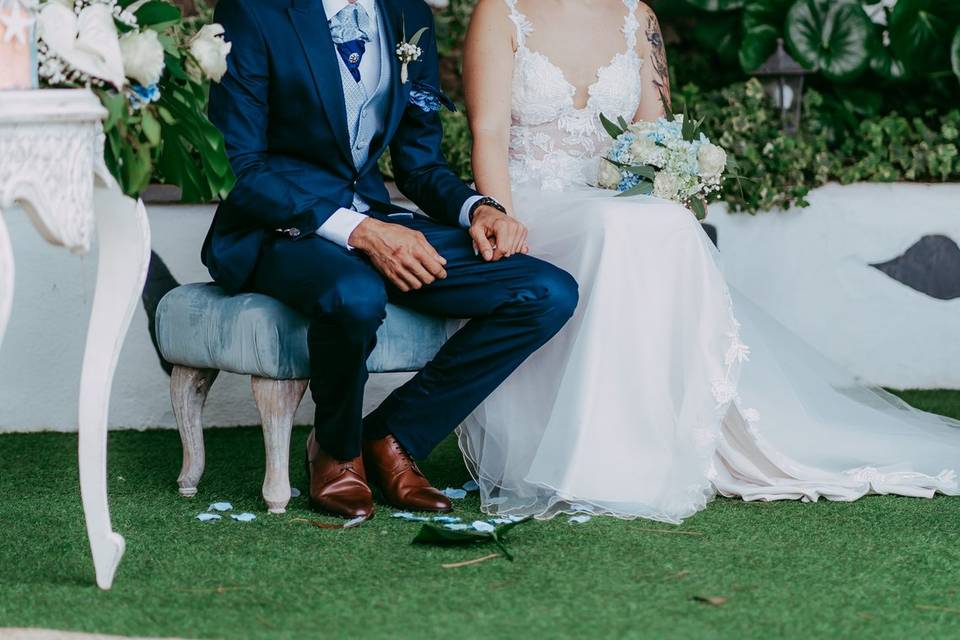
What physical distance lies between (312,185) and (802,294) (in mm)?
2445

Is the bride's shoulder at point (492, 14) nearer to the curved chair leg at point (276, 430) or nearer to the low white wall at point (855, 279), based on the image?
the curved chair leg at point (276, 430)

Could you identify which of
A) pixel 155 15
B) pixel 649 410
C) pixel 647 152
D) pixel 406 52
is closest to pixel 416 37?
pixel 406 52

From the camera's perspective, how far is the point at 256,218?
3.26 m

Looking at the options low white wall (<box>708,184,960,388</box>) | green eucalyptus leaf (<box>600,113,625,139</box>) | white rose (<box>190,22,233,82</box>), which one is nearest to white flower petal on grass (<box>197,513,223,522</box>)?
white rose (<box>190,22,233,82</box>)

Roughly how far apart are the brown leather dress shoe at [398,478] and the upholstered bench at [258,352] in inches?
8.0

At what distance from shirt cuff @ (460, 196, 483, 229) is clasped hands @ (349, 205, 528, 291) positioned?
14 centimetres

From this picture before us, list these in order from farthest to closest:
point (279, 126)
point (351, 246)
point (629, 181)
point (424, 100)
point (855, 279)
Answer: point (855, 279), point (629, 181), point (424, 100), point (279, 126), point (351, 246)

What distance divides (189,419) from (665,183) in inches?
56.6

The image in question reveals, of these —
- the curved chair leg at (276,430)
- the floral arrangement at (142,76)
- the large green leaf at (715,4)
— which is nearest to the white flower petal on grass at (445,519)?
the curved chair leg at (276,430)

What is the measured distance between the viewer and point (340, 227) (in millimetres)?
3242

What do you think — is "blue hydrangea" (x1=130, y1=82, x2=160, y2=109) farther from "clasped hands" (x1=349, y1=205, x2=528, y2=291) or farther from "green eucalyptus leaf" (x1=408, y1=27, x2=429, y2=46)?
"green eucalyptus leaf" (x1=408, y1=27, x2=429, y2=46)

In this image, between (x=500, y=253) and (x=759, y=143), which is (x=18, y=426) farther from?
(x=759, y=143)

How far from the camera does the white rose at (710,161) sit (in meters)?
3.61

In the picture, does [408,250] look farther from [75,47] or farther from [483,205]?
[75,47]
